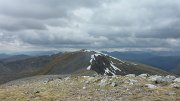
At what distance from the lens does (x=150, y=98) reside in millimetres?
30156

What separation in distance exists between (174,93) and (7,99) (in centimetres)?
1707

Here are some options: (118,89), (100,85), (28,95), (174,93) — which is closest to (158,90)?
(174,93)

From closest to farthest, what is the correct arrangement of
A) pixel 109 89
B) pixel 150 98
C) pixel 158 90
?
pixel 150 98, pixel 158 90, pixel 109 89

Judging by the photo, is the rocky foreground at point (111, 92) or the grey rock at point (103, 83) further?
the grey rock at point (103, 83)

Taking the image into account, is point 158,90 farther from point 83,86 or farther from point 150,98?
point 83,86

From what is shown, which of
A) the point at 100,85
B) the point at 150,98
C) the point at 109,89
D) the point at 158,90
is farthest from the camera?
the point at 100,85

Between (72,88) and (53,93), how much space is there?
2.75m

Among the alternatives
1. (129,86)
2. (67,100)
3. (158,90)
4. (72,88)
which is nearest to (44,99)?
(67,100)

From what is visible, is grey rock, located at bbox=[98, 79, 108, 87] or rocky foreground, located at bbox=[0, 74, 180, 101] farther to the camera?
grey rock, located at bbox=[98, 79, 108, 87]

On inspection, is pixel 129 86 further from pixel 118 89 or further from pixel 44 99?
pixel 44 99

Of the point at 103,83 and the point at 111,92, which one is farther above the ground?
the point at 103,83

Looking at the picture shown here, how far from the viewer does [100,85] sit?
37844 millimetres

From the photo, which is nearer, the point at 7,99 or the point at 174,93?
the point at 174,93

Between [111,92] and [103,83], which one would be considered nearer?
[111,92]
